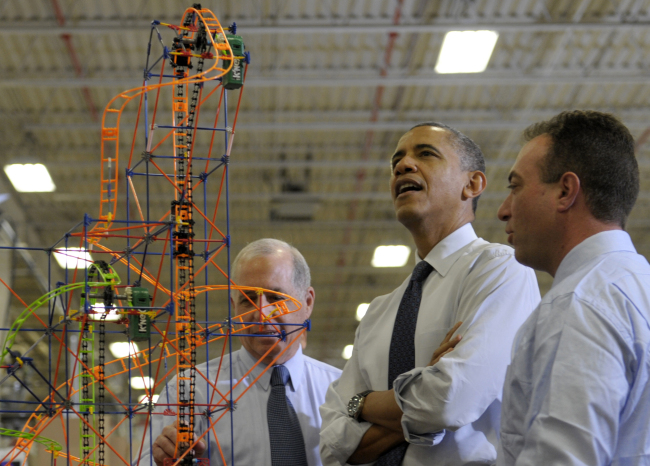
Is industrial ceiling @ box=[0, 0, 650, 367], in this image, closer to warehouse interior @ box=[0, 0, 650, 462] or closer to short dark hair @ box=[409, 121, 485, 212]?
warehouse interior @ box=[0, 0, 650, 462]

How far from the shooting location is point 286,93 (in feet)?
47.3

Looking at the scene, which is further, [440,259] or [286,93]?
[286,93]

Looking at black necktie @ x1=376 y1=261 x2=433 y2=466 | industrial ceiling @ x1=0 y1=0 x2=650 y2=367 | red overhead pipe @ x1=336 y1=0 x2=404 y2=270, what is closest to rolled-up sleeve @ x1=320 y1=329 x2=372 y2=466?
black necktie @ x1=376 y1=261 x2=433 y2=466

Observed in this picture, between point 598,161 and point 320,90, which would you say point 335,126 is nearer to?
point 320,90

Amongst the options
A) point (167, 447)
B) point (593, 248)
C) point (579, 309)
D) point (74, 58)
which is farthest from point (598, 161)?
point (74, 58)

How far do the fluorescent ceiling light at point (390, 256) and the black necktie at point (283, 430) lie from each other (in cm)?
1702

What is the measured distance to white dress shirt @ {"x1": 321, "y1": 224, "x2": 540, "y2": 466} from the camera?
2801 millimetres

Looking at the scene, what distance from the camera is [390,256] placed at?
2158cm

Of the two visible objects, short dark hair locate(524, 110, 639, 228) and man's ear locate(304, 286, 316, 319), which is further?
man's ear locate(304, 286, 316, 319)

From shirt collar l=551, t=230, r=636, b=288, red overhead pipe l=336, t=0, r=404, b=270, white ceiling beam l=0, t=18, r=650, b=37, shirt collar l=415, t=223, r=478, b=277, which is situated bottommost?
shirt collar l=551, t=230, r=636, b=288

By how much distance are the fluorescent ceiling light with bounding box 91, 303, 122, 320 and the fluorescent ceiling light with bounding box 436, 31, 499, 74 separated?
9.47 meters

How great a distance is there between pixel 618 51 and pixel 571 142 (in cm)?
1230

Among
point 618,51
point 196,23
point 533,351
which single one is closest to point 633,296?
point 533,351

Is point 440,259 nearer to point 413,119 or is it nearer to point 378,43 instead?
point 378,43
